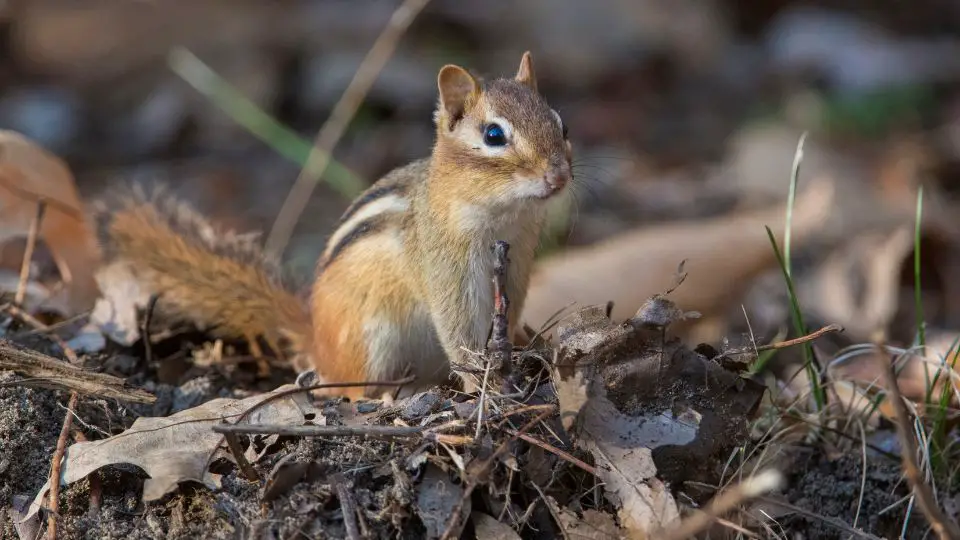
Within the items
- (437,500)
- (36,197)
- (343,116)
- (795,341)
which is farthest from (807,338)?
(343,116)

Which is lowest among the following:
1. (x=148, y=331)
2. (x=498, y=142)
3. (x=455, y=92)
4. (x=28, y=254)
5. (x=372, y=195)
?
(x=148, y=331)

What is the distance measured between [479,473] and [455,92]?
1612mm

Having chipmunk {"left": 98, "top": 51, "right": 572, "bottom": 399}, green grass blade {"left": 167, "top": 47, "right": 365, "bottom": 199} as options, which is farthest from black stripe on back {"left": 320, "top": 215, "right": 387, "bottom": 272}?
green grass blade {"left": 167, "top": 47, "right": 365, "bottom": 199}

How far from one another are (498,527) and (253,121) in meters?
4.38

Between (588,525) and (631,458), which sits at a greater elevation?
(631,458)

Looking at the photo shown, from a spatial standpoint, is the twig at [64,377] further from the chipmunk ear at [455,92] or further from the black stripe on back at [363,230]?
the chipmunk ear at [455,92]

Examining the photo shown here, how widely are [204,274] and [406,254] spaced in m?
0.89

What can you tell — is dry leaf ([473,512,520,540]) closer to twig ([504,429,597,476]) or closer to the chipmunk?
twig ([504,429,597,476])

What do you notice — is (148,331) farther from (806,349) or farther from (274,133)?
(274,133)

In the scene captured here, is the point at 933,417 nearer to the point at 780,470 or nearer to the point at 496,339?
the point at 780,470

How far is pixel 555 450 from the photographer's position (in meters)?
2.57

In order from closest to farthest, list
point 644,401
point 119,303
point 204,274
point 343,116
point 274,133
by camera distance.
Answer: point 644,401
point 119,303
point 204,274
point 343,116
point 274,133

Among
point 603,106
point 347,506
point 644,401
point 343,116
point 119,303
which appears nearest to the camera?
point 347,506

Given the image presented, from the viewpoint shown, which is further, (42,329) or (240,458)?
(42,329)
